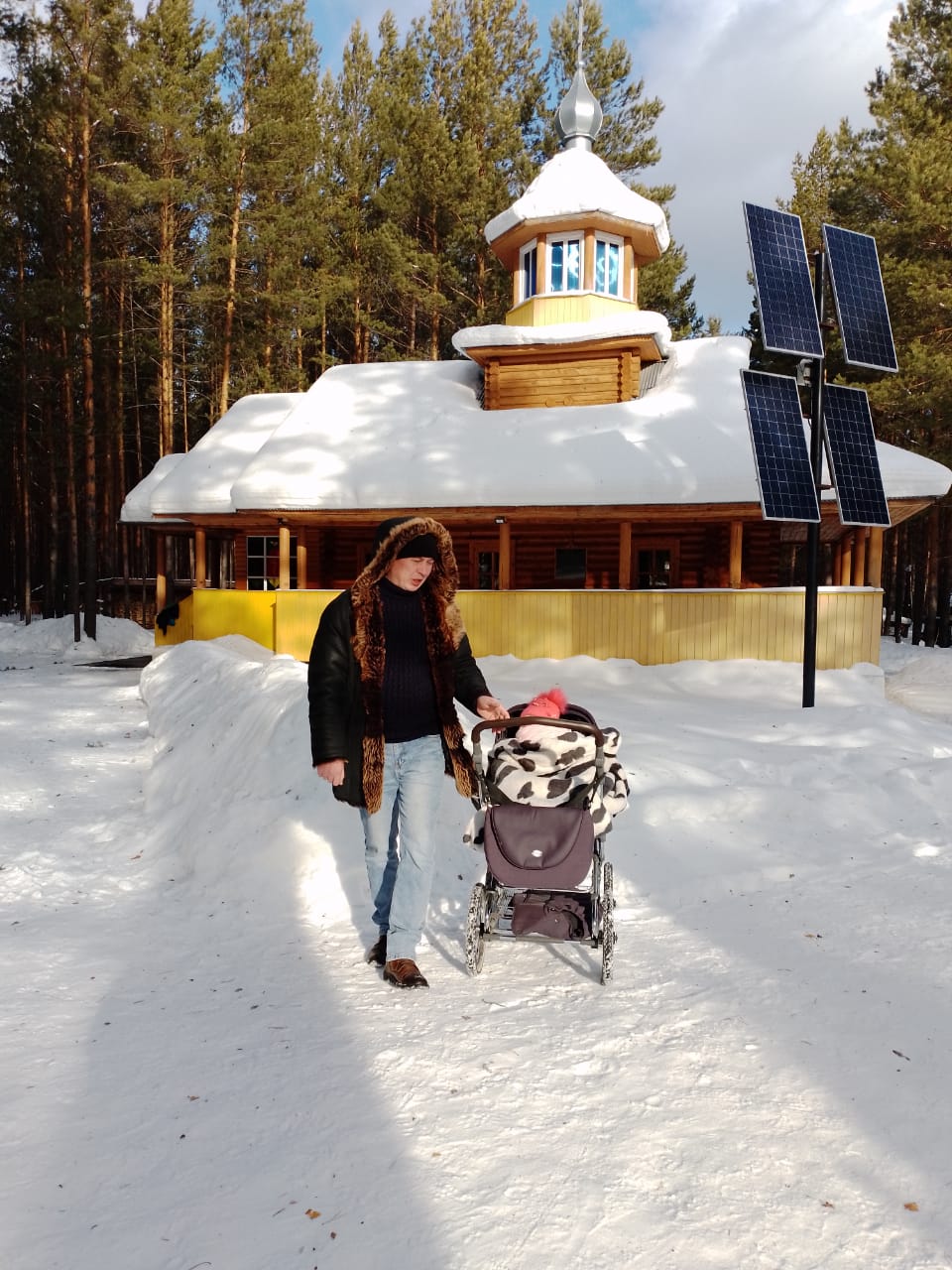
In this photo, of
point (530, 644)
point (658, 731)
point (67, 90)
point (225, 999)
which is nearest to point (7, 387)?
point (67, 90)

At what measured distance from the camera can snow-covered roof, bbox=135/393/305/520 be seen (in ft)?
53.7

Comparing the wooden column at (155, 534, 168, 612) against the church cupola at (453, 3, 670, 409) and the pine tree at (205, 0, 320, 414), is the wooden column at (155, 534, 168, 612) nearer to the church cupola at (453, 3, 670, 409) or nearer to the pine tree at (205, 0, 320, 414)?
the pine tree at (205, 0, 320, 414)

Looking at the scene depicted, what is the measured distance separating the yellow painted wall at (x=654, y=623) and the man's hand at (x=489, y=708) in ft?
32.0

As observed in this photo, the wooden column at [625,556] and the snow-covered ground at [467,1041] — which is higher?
the wooden column at [625,556]

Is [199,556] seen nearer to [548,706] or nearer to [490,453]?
[490,453]

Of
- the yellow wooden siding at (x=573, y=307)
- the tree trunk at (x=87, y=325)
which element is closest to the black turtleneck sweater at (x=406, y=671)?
the yellow wooden siding at (x=573, y=307)

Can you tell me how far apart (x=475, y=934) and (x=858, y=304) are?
31.3 feet

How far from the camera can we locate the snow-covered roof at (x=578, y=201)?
16.9 meters

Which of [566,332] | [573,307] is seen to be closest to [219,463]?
[566,332]

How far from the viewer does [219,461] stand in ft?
56.9

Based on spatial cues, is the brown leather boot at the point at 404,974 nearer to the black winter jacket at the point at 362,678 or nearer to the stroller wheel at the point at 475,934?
the stroller wheel at the point at 475,934

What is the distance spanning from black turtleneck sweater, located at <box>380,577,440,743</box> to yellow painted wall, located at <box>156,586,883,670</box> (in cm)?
992

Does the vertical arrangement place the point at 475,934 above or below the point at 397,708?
below

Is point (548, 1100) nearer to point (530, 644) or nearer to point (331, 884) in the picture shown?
point (331, 884)
